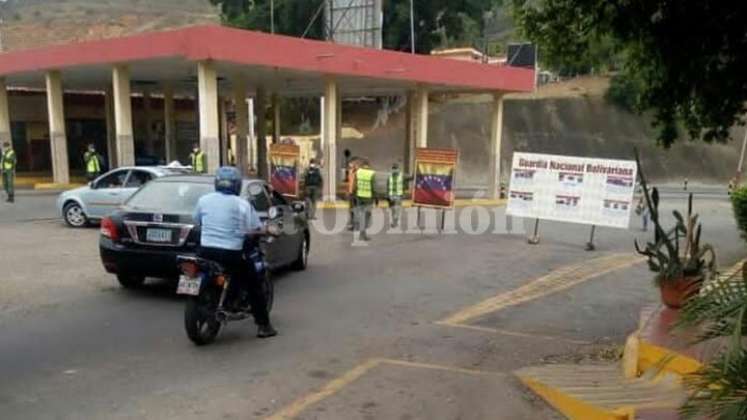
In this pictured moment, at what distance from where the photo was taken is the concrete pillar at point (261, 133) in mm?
30188

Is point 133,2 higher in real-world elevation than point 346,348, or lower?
higher

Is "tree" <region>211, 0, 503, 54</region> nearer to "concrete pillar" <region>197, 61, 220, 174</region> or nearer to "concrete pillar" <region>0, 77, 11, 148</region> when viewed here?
"concrete pillar" <region>0, 77, 11, 148</region>

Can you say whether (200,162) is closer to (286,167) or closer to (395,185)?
(286,167)

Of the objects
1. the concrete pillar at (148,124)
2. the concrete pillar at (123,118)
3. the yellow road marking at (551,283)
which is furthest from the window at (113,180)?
the concrete pillar at (148,124)

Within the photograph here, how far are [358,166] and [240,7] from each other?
40440 mm

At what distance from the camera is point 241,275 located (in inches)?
266

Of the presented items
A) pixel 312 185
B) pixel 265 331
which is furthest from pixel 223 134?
pixel 265 331

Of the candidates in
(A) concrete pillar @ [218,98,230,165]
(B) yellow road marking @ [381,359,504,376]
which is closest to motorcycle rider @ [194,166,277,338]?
(B) yellow road marking @ [381,359,504,376]

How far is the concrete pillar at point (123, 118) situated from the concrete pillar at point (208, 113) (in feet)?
12.6

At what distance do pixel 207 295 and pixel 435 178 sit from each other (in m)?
11.0

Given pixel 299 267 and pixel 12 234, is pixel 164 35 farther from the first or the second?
pixel 299 267

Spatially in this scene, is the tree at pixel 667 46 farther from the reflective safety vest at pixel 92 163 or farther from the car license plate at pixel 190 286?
the reflective safety vest at pixel 92 163

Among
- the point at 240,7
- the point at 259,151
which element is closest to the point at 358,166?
the point at 259,151

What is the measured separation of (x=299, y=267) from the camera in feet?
36.1
